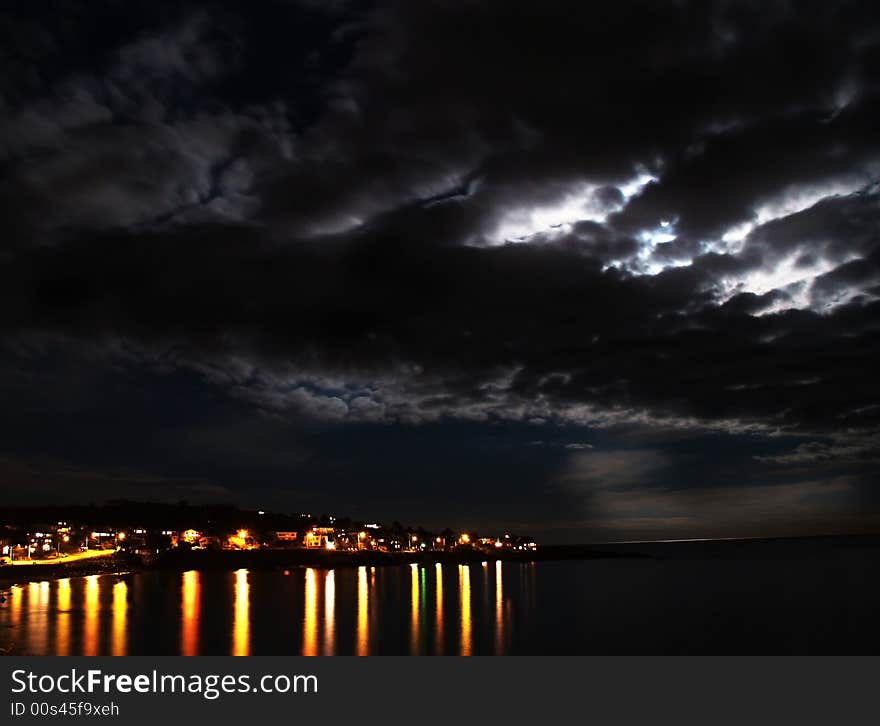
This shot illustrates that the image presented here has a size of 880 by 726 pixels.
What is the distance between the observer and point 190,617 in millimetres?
57031

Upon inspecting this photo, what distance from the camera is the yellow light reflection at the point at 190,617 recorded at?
4412 centimetres

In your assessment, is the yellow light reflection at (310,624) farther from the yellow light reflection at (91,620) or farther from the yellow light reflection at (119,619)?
the yellow light reflection at (91,620)

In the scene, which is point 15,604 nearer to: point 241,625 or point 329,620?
point 241,625

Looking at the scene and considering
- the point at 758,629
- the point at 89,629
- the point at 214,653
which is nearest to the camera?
the point at 214,653

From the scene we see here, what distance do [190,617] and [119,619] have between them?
527cm

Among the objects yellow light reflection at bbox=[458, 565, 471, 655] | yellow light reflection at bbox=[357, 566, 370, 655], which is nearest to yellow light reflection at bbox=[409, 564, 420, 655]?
yellow light reflection at bbox=[357, 566, 370, 655]

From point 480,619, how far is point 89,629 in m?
28.5

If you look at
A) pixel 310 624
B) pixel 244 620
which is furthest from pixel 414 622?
pixel 244 620

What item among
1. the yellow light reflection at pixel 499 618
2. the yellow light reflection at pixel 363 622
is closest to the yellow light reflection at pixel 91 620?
the yellow light reflection at pixel 363 622

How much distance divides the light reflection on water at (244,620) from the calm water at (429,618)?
0.38ft
